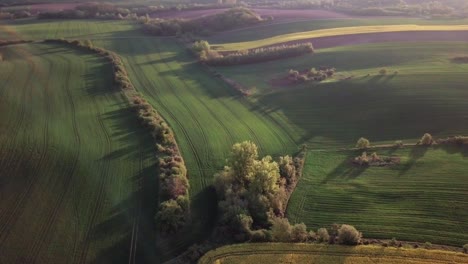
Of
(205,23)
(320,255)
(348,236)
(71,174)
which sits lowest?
(320,255)

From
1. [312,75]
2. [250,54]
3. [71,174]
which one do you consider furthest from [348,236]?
[250,54]

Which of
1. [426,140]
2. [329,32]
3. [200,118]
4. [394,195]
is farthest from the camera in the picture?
[329,32]

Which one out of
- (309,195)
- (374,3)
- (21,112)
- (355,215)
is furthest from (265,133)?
(374,3)

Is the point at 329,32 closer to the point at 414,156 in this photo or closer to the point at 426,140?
the point at 426,140

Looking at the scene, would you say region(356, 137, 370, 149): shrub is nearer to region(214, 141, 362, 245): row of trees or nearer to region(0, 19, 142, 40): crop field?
region(214, 141, 362, 245): row of trees

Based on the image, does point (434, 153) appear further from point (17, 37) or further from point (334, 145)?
point (17, 37)
